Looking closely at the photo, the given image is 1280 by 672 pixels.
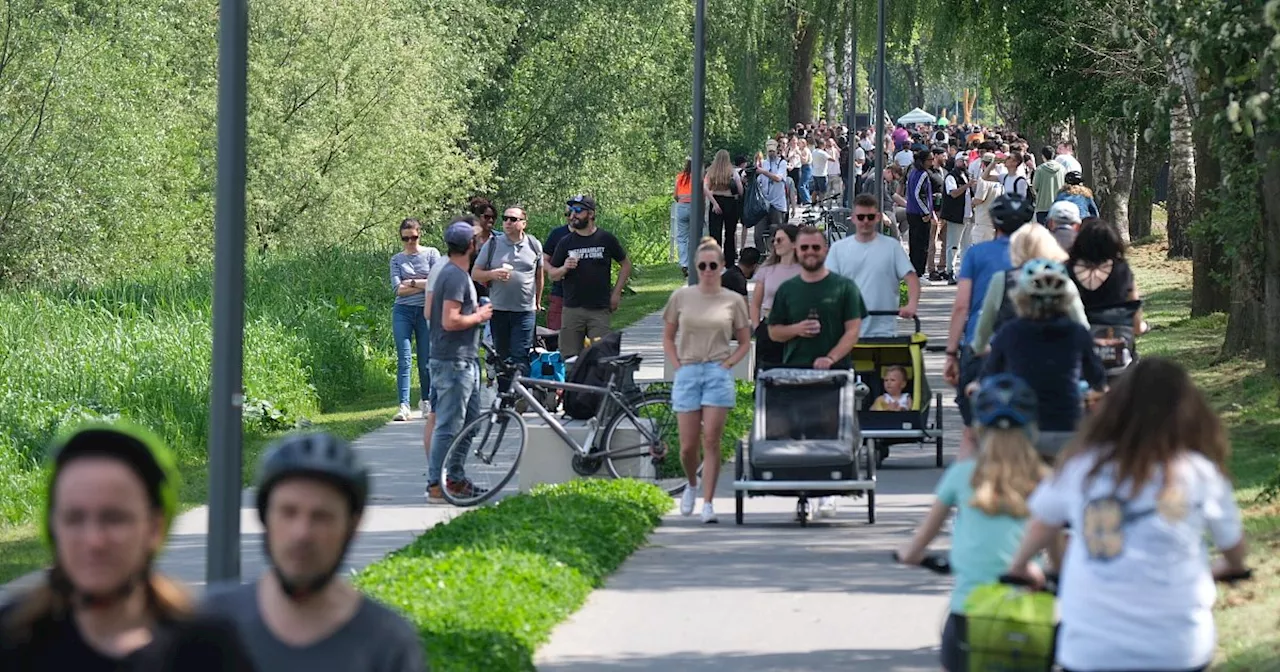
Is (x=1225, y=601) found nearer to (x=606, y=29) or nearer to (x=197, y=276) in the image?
(x=197, y=276)

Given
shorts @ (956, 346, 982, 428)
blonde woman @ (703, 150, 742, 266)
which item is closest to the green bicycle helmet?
shorts @ (956, 346, 982, 428)

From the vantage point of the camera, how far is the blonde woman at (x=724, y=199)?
26.7 meters

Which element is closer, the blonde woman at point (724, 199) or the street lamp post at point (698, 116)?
the street lamp post at point (698, 116)

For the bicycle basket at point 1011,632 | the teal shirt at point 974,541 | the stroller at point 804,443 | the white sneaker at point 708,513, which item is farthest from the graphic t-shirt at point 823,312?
the bicycle basket at point 1011,632

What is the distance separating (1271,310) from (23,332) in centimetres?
1188

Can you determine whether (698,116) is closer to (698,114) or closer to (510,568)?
(698,114)

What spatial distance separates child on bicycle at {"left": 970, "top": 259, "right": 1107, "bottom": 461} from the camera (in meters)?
8.44

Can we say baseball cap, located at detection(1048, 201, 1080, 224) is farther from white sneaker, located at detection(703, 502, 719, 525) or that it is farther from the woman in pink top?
white sneaker, located at detection(703, 502, 719, 525)

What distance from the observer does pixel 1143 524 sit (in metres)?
5.36

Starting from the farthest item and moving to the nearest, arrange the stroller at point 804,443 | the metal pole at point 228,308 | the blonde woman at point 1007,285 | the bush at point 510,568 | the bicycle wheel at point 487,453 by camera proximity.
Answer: the bicycle wheel at point 487,453 < the stroller at point 804,443 < the blonde woman at point 1007,285 < the bush at point 510,568 < the metal pole at point 228,308

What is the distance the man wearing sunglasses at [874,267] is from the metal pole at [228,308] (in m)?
8.67

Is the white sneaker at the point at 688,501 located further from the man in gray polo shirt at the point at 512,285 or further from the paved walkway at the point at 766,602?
the man in gray polo shirt at the point at 512,285

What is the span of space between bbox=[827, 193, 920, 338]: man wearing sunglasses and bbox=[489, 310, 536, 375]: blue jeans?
3002mm

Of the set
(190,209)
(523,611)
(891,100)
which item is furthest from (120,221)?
(891,100)
